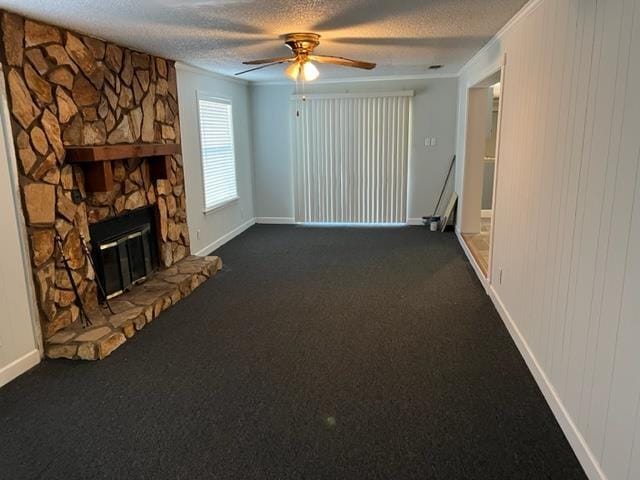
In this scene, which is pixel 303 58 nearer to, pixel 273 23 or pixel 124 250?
pixel 273 23

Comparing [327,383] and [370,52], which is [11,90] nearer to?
[327,383]

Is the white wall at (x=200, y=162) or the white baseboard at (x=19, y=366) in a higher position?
the white wall at (x=200, y=162)

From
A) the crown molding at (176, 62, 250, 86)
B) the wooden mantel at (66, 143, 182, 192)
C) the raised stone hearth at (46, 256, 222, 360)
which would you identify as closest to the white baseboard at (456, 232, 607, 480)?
the raised stone hearth at (46, 256, 222, 360)

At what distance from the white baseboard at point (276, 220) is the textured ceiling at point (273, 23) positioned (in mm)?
3220

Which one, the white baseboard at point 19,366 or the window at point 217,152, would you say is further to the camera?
the window at point 217,152

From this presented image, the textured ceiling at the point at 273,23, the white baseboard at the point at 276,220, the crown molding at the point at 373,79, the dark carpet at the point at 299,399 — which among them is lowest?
the dark carpet at the point at 299,399

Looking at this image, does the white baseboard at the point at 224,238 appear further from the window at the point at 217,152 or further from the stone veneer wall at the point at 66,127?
the stone veneer wall at the point at 66,127

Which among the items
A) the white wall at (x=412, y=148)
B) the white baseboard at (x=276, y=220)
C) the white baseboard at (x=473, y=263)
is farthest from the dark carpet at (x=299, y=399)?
the white baseboard at (x=276, y=220)

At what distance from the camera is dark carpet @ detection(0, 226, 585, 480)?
2105mm

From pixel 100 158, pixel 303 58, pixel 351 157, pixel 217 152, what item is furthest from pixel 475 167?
pixel 100 158

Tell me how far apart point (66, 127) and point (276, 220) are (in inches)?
175

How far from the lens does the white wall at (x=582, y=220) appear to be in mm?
1696

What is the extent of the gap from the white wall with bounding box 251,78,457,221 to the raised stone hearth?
283cm

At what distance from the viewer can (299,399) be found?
8.56 feet
